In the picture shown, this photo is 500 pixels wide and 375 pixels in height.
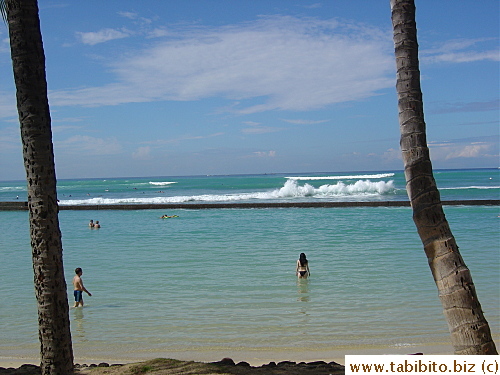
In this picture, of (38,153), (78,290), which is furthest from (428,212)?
(78,290)

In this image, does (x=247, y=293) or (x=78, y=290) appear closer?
(x=78, y=290)

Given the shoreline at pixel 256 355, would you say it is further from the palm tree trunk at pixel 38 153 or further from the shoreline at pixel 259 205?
the shoreline at pixel 259 205

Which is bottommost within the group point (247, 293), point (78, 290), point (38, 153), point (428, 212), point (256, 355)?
point (256, 355)

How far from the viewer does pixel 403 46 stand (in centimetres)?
400

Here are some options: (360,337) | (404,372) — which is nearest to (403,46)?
(404,372)

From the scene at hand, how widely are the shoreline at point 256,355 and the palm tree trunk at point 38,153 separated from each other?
115 inches

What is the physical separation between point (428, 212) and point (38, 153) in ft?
10.4

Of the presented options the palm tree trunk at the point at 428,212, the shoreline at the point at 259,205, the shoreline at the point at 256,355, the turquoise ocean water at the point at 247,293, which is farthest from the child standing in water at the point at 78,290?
the shoreline at the point at 259,205

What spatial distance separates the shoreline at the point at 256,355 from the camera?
6.84 metres

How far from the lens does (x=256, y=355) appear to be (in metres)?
7.05

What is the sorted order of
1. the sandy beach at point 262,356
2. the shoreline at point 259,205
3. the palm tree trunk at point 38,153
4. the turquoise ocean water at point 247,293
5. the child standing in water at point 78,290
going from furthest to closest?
the shoreline at point 259,205 < the child standing in water at point 78,290 < the turquoise ocean water at point 247,293 < the sandy beach at point 262,356 < the palm tree trunk at point 38,153

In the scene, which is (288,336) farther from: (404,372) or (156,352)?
(404,372)

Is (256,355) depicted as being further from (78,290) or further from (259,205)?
(259,205)

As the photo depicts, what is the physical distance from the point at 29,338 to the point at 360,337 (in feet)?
17.3
